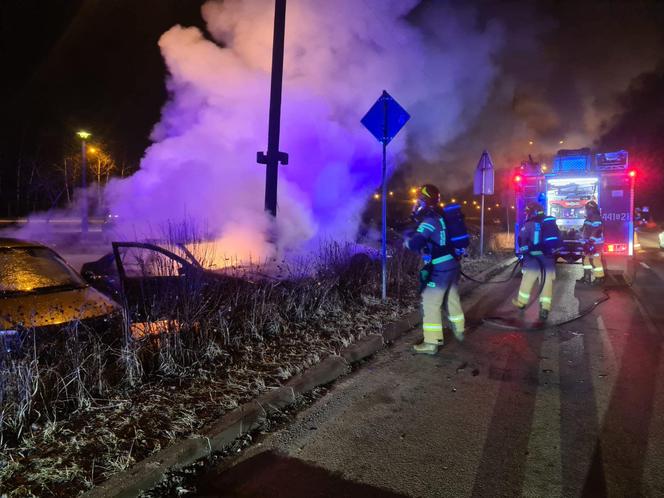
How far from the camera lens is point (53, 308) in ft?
13.2

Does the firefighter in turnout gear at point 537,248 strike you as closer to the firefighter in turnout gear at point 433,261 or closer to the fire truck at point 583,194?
the firefighter in turnout gear at point 433,261

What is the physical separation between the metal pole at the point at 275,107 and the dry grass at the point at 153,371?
1.99m

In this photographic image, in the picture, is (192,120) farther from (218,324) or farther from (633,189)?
(633,189)

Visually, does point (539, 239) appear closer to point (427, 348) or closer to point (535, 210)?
point (535, 210)

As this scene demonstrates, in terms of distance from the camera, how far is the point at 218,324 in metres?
4.33

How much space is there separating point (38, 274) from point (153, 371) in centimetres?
199

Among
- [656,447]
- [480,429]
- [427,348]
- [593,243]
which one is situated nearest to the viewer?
[656,447]

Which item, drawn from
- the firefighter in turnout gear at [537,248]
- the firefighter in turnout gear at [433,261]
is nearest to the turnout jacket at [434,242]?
the firefighter in turnout gear at [433,261]

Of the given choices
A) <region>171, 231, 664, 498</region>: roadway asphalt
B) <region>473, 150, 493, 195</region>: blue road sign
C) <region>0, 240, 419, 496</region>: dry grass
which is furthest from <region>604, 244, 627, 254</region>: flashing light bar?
<region>0, 240, 419, 496</region>: dry grass

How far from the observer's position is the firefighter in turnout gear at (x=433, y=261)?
4637 mm

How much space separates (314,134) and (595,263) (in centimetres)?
625

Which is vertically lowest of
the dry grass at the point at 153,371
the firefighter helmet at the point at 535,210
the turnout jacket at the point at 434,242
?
the dry grass at the point at 153,371

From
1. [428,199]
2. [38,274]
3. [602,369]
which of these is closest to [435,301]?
[428,199]

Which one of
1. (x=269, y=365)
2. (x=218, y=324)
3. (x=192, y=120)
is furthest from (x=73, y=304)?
(x=192, y=120)
